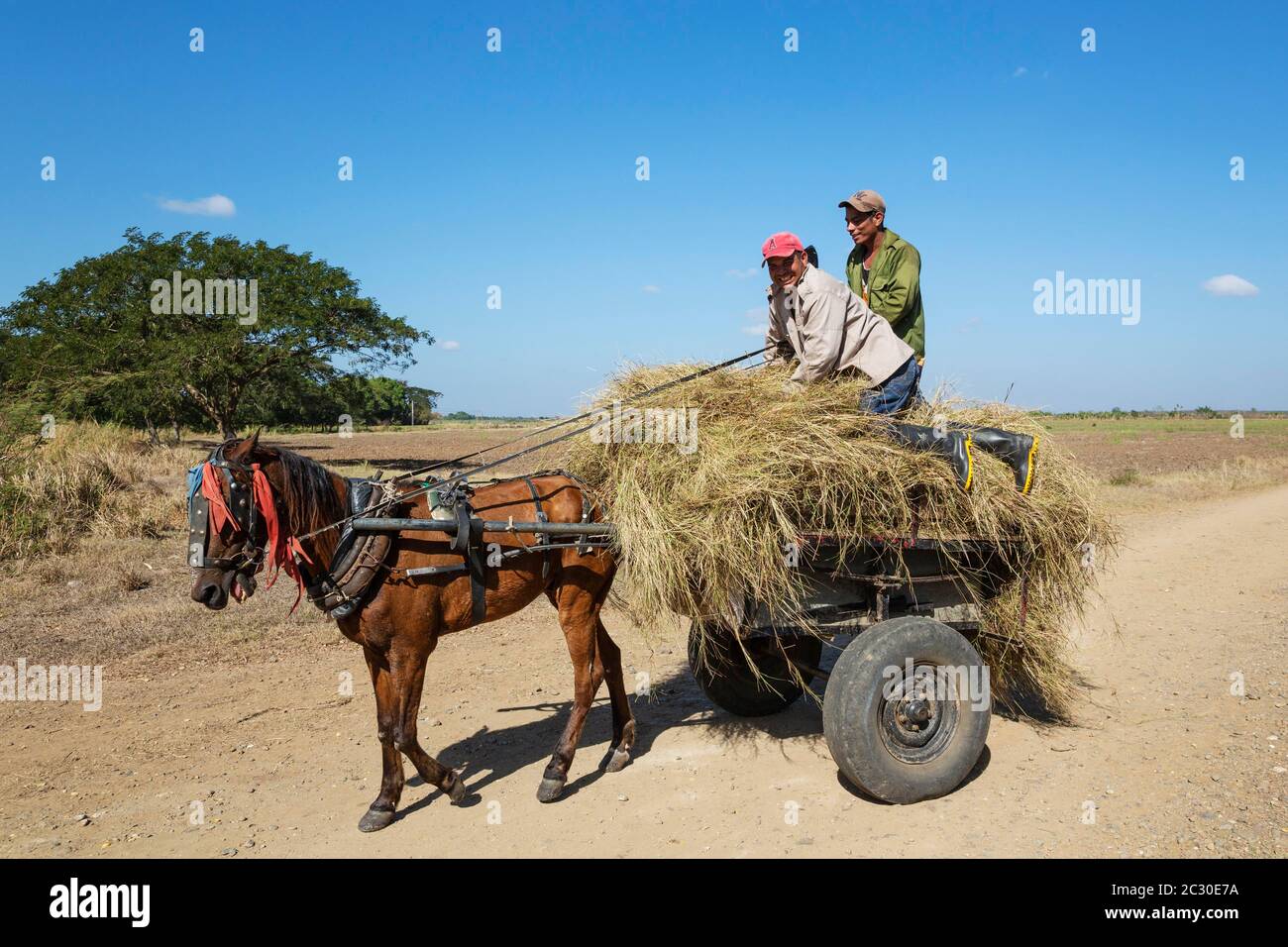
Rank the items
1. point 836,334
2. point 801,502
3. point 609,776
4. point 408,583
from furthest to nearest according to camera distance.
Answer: point 609,776 < point 836,334 < point 408,583 < point 801,502

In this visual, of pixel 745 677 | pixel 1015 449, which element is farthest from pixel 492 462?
pixel 1015 449

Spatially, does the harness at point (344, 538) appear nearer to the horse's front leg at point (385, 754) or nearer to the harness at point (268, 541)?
the harness at point (268, 541)

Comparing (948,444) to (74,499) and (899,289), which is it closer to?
(899,289)

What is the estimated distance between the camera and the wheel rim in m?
4.49

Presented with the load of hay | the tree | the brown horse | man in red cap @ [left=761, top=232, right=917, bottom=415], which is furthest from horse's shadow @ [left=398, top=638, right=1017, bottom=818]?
the tree

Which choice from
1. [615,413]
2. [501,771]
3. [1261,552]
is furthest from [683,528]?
[1261,552]

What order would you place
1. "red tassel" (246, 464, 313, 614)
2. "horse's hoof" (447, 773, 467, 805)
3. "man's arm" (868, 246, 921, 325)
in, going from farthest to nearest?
"man's arm" (868, 246, 921, 325) < "horse's hoof" (447, 773, 467, 805) < "red tassel" (246, 464, 313, 614)

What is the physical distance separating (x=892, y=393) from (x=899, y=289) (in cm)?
83

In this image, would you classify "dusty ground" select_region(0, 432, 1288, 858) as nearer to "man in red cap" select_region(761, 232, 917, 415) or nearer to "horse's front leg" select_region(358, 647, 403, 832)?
"horse's front leg" select_region(358, 647, 403, 832)

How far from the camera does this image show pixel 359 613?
4418 mm

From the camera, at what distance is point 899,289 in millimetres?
5340

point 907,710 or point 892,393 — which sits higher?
point 892,393

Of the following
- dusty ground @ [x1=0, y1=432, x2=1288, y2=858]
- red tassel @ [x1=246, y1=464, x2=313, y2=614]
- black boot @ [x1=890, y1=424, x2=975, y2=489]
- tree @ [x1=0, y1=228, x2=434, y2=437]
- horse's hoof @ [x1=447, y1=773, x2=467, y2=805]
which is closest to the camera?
red tassel @ [x1=246, y1=464, x2=313, y2=614]

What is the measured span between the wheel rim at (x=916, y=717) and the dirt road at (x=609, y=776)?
0.98 feet
